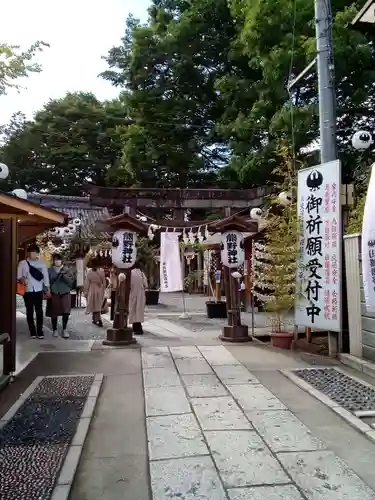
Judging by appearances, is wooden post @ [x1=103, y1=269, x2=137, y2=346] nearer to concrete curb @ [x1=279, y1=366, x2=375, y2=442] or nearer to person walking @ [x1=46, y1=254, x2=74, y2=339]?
person walking @ [x1=46, y1=254, x2=74, y2=339]

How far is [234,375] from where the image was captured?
728 centimetres

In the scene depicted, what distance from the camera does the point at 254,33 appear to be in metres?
14.9

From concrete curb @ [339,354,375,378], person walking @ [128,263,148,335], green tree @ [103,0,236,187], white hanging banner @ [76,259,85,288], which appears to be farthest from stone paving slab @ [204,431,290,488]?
green tree @ [103,0,236,187]

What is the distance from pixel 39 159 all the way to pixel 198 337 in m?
24.5

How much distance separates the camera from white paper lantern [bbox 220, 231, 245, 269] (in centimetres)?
1085

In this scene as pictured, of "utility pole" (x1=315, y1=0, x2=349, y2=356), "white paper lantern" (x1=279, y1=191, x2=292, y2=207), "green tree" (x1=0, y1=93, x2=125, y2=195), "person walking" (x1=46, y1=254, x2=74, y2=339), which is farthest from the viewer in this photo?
"green tree" (x1=0, y1=93, x2=125, y2=195)

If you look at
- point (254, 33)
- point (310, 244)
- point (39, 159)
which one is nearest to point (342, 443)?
point (310, 244)

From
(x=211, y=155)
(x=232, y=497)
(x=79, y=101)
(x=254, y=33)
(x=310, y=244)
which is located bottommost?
(x=232, y=497)

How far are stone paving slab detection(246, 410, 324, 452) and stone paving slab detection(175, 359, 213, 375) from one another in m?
2.13

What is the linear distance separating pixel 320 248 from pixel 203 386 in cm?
355

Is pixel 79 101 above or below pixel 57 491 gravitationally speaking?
above

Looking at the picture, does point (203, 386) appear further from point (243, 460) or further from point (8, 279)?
point (8, 279)

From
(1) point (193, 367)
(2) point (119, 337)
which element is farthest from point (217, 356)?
(2) point (119, 337)

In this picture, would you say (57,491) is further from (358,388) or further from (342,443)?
(358,388)
